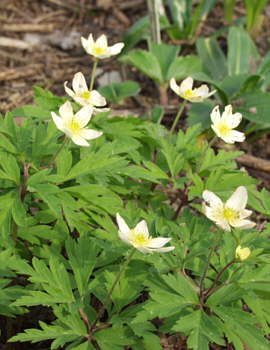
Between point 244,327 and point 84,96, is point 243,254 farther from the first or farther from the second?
point 84,96

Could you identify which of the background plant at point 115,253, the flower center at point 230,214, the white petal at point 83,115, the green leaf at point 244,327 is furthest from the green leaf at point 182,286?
the white petal at point 83,115

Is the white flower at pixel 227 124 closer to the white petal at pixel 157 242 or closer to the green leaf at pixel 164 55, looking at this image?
the white petal at pixel 157 242

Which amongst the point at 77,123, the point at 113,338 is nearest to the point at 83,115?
the point at 77,123

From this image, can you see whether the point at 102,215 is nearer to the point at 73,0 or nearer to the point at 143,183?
the point at 143,183

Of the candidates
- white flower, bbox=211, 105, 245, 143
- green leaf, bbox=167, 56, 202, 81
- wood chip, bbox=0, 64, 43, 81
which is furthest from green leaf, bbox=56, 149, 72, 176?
wood chip, bbox=0, 64, 43, 81

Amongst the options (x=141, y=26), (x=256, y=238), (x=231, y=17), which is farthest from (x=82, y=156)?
(x=231, y=17)
